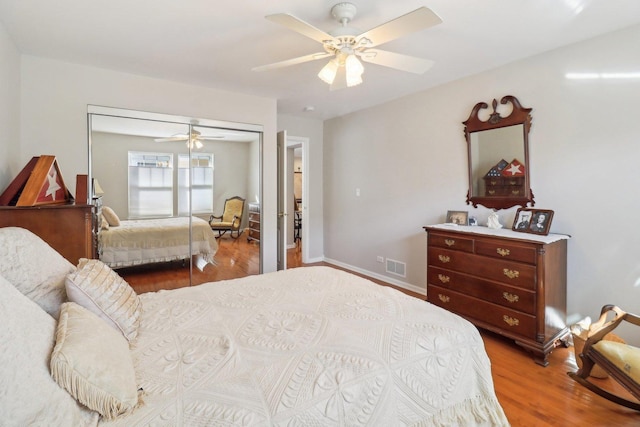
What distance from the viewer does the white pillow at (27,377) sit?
2.37 feet

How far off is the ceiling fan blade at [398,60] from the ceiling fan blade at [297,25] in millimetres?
356

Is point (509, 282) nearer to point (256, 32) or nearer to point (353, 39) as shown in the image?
point (353, 39)

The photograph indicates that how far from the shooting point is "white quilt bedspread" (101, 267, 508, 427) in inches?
39.8

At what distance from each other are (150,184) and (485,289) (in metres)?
3.54

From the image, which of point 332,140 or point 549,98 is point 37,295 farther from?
point 332,140

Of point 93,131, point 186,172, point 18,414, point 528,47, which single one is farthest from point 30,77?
point 528,47

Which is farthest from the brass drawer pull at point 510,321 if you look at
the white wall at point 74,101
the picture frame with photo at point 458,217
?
the white wall at point 74,101

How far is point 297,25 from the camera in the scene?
175cm

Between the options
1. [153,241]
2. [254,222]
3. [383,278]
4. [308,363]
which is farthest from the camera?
[383,278]

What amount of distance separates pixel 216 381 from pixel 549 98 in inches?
130

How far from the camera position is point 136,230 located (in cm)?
341

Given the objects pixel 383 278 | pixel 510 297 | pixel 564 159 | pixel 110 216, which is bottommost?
pixel 383 278

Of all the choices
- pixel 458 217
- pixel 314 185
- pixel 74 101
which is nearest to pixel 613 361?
pixel 458 217

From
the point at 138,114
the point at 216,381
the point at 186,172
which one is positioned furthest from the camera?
the point at 186,172
